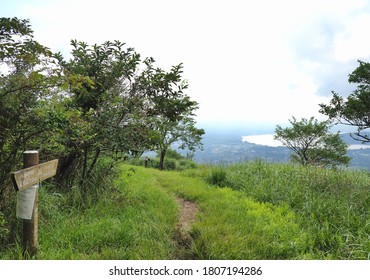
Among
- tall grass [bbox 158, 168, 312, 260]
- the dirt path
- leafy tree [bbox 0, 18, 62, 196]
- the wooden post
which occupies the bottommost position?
the dirt path

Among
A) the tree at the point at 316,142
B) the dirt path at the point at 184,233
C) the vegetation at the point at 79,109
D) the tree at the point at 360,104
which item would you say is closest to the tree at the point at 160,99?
the vegetation at the point at 79,109

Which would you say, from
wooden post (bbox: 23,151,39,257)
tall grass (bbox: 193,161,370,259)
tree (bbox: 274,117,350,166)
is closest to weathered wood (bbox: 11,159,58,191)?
wooden post (bbox: 23,151,39,257)

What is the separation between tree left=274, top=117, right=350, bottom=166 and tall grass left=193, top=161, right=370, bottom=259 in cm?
2058

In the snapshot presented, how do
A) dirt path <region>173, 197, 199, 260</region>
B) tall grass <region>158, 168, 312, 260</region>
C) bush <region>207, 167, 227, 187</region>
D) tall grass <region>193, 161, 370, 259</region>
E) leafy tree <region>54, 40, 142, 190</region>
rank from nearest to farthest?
tall grass <region>158, 168, 312, 260</region> → dirt path <region>173, 197, 199, 260</region> → tall grass <region>193, 161, 370, 259</region> → leafy tree <region>54, 40, 142, 190</region> → bush <region>207, 167, 227, 187</region>

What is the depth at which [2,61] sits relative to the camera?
3.06 meters

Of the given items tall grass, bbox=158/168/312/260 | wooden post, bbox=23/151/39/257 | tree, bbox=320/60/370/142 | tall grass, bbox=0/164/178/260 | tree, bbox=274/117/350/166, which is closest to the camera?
wooden post, bbox=23/151/39/257

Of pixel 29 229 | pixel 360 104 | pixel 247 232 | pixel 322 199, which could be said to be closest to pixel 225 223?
pixel 247 232

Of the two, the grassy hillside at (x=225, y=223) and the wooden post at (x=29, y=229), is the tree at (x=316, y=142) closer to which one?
the grassy hillside at (x=225, y=223)

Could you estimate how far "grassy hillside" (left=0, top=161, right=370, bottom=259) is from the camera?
10.0 feet

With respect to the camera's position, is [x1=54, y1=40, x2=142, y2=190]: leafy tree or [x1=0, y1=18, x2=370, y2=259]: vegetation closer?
[x1=0, y1=18, x2=370, y2=259]: vegetation

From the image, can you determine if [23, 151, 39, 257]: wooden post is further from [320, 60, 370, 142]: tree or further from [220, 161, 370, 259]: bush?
[320, 60, 370, 142]: tree

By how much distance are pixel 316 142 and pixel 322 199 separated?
24.4m

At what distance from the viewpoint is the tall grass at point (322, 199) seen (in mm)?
3363

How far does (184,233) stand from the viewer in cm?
372
